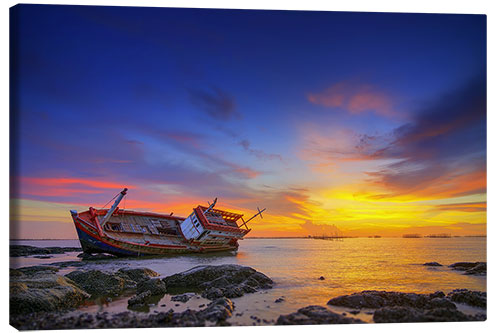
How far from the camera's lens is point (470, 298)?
7.54m

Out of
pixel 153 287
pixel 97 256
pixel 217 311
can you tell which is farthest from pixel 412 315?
pixel 97 256

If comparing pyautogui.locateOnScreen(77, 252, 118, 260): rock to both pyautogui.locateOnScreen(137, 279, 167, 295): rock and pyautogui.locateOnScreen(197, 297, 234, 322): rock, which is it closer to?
pyautogui.locateOnScreen(137, 279, 167, 295): rock

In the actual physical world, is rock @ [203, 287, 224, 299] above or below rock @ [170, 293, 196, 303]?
above

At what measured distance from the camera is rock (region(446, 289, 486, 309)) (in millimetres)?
7469

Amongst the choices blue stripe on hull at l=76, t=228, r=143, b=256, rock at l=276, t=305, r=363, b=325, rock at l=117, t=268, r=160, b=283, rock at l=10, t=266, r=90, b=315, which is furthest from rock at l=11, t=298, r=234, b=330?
blue stripe on hull at l=76, t=228, r=143, b=256

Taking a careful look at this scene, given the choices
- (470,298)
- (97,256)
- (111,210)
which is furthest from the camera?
(97,256)

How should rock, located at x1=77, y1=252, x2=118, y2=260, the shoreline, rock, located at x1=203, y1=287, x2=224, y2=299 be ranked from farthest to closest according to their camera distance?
rock, located at x1=77, y1=252, x2=118, y2=260
rock, located at x1=203, y1=287, x2=224, y2=299
the shoreline

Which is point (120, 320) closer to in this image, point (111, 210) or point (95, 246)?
point (111, 210)

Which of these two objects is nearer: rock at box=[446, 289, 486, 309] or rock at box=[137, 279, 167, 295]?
rock at box=[446, 289, 486, 309]

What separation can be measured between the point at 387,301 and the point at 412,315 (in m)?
0.74

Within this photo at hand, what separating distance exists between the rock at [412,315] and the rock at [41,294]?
18.6 feet

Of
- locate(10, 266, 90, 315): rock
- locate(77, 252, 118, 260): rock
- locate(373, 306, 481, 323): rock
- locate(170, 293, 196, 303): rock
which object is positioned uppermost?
locate(10, 266, 90, 315): rock

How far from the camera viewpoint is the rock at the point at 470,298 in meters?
7.47

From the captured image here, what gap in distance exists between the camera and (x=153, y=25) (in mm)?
8391
